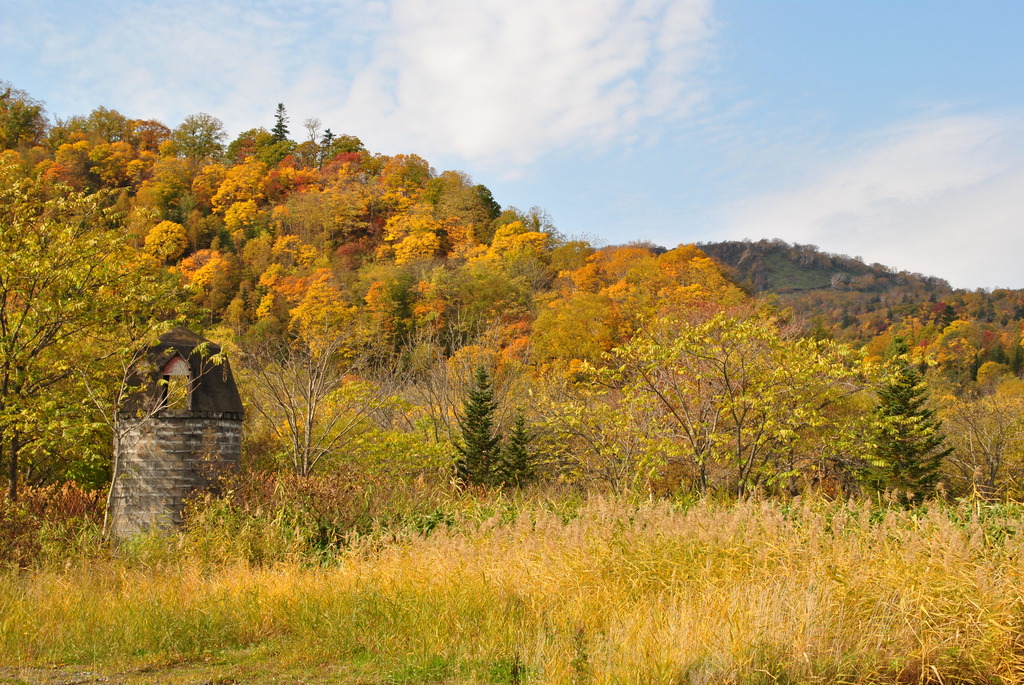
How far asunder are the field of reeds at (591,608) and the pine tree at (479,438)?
9.93m

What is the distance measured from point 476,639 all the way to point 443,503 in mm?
5414

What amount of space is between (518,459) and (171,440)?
7827 mm

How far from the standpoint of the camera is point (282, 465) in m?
16.4

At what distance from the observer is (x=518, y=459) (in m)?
17.6

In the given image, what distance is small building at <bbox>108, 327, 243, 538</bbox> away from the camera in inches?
496

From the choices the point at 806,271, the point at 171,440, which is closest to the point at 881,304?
the point at 806,271

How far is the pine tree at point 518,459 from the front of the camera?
17219 mm

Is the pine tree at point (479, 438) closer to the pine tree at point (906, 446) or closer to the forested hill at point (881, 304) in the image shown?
the pine tree at point (906, 446)

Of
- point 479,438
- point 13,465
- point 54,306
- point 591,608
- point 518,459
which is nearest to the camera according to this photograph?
point 591,608

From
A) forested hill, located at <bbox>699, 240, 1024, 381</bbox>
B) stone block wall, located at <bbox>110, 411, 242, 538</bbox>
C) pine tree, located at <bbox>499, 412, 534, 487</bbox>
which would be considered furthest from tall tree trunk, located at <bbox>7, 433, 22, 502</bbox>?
forested hill, located at <bbox>699, 240, 1024, 381</bbox>

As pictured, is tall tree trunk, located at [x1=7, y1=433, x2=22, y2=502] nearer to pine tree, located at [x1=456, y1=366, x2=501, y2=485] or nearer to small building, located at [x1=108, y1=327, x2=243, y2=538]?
small building, located at [x1=108, y1=327, x2=243, y2=538]

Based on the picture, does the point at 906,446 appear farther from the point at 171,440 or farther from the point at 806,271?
the point at 806,271

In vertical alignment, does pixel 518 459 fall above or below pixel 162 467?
below

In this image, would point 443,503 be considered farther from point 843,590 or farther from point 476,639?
point 843,590
